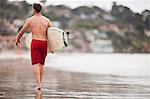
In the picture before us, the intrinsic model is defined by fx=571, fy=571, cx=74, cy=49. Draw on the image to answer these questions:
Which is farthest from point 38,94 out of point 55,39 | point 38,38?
point 55,39

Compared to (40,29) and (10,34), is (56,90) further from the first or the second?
→ (10,34)

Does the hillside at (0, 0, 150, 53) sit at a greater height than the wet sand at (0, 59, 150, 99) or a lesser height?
lesser

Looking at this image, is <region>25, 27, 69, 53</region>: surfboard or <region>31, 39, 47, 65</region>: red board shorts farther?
<region>25, 27, 69, 53</region>: surfboard

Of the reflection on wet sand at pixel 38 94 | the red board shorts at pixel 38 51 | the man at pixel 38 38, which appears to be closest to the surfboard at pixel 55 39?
the man at pixel 38 38

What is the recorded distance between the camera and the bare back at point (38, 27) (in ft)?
28.7

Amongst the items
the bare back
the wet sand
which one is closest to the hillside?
the wet sand

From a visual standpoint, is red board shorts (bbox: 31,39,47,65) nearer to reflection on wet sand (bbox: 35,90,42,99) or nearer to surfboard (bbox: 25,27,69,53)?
surfboard (bbox: 25,27,69,53)

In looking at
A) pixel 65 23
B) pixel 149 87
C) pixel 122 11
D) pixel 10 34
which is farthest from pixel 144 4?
pixel 122 11

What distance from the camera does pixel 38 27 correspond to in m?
8.77

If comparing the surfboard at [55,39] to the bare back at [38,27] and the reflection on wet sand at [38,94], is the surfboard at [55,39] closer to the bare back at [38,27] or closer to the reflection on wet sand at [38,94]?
the bare back at [38,27]

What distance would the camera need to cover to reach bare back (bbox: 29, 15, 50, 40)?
28.7 feet

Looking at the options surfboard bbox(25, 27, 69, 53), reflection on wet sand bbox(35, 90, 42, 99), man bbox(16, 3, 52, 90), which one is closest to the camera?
reflection on wet sand bbox(35, 90, 42, 99)

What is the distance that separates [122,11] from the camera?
6041 centimetres

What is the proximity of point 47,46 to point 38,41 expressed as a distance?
245 millimetres
